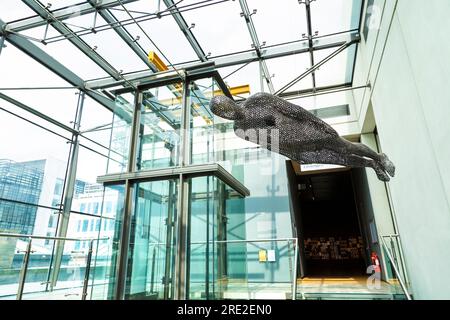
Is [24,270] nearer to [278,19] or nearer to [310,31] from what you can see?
[278,19]

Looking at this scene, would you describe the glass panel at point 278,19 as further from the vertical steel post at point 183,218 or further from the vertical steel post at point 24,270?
the vertical steel post at point 24,270

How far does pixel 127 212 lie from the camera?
3676mm

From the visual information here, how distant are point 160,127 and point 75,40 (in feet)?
10.0

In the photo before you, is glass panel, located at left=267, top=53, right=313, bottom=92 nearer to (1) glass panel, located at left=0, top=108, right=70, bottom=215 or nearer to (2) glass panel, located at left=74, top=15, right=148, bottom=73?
(2) glass panel, located at left=74, top=15, right=148, bottom=73

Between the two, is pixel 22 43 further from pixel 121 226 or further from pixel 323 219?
pixel 323 219

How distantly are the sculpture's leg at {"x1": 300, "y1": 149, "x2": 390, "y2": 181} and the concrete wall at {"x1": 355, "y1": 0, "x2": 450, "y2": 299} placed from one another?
52cm

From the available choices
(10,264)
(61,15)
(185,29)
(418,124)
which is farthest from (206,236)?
(61,15)

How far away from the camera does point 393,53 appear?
355 cm

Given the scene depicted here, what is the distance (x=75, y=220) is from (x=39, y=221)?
79cm

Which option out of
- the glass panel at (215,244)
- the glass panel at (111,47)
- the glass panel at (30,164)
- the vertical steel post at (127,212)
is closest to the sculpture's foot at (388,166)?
the glass panel at (215,244)

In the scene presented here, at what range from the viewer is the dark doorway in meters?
12.7

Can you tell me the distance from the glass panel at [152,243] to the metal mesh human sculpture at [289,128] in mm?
1773

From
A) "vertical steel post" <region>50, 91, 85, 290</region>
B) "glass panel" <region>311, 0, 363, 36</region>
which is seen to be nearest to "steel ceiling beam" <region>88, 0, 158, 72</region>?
"vertical steel post" <region>50, 91, 85, 290</region>
